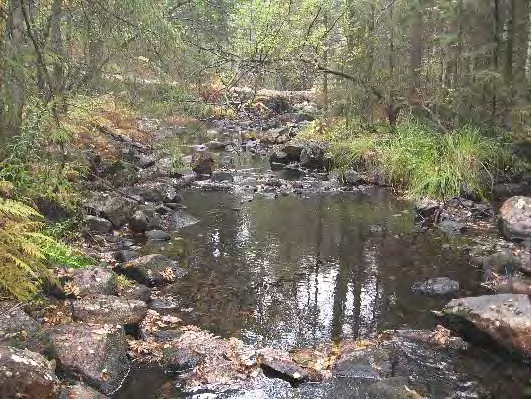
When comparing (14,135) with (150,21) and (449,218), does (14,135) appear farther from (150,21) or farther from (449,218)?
(449,218)

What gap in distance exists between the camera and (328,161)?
17.1 m

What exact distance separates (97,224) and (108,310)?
3.83 meters

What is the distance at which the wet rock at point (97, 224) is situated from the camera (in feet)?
32.0

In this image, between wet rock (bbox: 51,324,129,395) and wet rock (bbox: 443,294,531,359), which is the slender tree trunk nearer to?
wet rock (bbox: 51,324,129,395)

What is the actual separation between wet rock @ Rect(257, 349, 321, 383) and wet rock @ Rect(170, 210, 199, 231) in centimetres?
546

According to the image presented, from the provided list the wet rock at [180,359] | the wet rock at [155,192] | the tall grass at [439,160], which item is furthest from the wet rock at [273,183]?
the wet rock at [180,359]

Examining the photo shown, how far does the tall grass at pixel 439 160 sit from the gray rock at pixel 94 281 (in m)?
8.60

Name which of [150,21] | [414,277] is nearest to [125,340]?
[150,21]

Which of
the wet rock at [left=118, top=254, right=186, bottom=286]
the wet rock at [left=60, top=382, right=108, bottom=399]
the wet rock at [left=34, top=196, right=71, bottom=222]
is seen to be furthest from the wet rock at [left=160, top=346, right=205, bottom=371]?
the wet rock at [left=34, top=196, right=71, bottom=222]

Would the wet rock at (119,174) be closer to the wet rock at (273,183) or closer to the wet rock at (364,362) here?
the wet rock at (273,183)

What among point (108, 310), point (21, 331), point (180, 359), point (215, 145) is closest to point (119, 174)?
point (108, 310)

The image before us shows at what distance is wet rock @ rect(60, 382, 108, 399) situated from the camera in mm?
4590

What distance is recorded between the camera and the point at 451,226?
11.1 metres

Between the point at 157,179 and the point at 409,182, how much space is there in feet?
22.4
